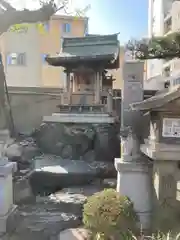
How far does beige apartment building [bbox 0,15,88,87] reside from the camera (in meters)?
27.7

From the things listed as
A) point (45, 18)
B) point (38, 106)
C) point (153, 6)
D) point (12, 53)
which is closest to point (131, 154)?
point (45, 18)

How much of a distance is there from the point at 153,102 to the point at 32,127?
12738mm

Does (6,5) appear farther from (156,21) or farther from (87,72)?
(156,21)

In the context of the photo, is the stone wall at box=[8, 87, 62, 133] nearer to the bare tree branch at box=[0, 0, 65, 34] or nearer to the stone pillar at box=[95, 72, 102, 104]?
the stone pillar at box=[95, 72, 102, 104]

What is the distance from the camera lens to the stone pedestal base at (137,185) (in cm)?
610

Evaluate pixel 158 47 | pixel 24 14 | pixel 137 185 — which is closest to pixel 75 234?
pixel 137 185

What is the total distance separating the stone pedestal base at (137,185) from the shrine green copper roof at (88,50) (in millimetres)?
10092

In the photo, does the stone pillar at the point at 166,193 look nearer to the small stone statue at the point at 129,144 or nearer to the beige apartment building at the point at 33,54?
the small stone statue at the point at 129,144

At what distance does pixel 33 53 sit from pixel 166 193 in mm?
24364

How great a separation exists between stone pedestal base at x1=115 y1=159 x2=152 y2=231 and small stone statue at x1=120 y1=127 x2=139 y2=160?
0.20 m

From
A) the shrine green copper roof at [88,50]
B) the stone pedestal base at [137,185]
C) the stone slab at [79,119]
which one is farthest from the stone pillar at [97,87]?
the stone pedestal base at [137,185]

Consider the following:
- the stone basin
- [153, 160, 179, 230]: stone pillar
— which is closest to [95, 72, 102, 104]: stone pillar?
the stone basin

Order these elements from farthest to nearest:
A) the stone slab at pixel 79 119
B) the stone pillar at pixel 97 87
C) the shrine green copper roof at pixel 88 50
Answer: the shrine green copper roof at pixel 88 50, the stone pillar at pixel 97 87, the stone slab at pixel 79 119

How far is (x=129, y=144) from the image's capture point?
20.6 ft
